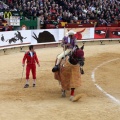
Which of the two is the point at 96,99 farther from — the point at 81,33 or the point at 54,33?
the point at 81,33

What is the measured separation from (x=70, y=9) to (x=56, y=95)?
2043cm

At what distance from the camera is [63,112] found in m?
10.0

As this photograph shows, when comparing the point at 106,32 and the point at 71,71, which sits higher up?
the point at 71,71

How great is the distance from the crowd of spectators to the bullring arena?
30.7 feet

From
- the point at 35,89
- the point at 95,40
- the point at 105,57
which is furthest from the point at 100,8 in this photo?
the point at 35,89

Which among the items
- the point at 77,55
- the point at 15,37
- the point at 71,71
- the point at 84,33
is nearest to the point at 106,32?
the point at 84,33

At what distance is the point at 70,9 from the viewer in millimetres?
31875

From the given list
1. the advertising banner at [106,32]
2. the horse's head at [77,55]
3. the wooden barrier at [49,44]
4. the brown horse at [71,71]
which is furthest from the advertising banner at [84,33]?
the horse's head at [77,55]

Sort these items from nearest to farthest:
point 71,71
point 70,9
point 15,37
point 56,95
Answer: point 71,71 → point 56,95 → point 15,37 → point 70,9

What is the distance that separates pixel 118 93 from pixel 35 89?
103 inches

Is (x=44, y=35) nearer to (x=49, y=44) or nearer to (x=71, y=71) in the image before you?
(x=49, y=44)

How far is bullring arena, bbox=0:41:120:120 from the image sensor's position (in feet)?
32.3

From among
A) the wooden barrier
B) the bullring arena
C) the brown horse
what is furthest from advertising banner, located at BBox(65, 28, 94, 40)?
the brown horse

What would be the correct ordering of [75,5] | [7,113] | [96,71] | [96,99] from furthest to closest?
1. [75,5]
2. [96,71]
3. [96,99]
4. [7,113]
